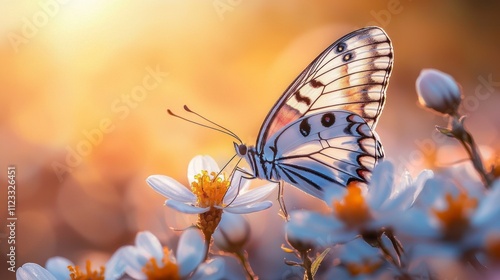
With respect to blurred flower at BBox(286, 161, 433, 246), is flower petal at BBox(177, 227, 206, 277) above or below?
below

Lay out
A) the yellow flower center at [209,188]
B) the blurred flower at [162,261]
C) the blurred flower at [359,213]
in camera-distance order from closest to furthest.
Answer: the blurred flower at [359,213] < the blurred flower at [162,261] < the yellow flower center at [209,188]

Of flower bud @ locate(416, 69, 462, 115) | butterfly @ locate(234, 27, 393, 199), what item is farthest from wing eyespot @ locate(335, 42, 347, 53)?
flower bud @ locate(416, 69, 462, 115)

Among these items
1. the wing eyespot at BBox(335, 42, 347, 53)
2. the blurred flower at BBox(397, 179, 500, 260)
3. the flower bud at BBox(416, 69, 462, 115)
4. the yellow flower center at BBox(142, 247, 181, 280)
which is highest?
the wing eyespot at BBox(335, 42, 347, 53)

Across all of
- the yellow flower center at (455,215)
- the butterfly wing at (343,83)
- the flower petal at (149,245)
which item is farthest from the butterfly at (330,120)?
the yellow flower center at (455,215)

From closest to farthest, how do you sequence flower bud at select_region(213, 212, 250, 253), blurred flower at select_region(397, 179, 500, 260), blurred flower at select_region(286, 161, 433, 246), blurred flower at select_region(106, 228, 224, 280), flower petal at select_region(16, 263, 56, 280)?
blurred flower at select_region(397, 179, 500, 260) < blurred flower at select_region(286, 161, 433, 246) < blurred flower at select_region(106, 228, 224, 280) < flower petal at select_region(16, 263, 56, 280) < flower bud at select_region(213, 212, 250, 253)

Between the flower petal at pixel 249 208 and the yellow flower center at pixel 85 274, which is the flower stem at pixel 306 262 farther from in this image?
the yellow flower center at pixel 85 274

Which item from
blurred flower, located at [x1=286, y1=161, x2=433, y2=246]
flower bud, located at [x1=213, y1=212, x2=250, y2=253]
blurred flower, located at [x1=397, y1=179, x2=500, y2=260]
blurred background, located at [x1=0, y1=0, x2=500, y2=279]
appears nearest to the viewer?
blurred flower, located at [x1=397, y1=179, x2=500, y2=260]

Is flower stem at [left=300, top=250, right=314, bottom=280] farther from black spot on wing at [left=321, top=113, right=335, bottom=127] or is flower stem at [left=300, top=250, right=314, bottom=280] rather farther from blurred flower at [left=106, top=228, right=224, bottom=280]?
black spot on wing at [left=321, top=113, right=335, bottom=127]

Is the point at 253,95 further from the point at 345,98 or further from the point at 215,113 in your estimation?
the point at 345,98
